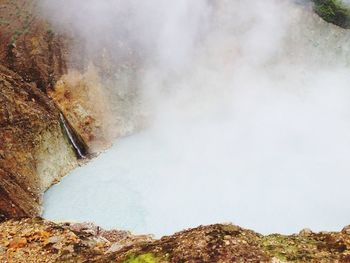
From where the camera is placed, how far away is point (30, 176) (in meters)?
23.2

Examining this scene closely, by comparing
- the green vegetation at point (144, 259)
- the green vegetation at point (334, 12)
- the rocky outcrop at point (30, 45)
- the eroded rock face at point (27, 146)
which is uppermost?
the green vegetation at point (334, 12)

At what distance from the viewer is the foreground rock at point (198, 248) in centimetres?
1208

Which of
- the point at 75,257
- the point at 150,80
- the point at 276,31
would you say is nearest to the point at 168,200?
the point at 75,257

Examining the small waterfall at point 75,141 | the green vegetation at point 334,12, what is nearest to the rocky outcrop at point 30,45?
the small waterfall at point 75,141

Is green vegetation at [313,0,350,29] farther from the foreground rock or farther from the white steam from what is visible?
the foreground rock

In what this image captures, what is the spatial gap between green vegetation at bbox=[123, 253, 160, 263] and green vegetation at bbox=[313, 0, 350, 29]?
96.9 ft

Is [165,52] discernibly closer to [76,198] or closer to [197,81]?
[197,81]

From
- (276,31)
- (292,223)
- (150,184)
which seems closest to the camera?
(292,223)

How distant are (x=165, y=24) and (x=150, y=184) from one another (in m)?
14.9

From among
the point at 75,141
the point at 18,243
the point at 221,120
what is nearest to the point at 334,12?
the point at 221,120

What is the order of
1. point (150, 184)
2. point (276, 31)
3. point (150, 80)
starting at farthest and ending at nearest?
point (276, 31) < point (150, 80) < point (150, 184)

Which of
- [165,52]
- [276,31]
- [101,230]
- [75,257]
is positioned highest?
[276,31]

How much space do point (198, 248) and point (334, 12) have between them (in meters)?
29.4

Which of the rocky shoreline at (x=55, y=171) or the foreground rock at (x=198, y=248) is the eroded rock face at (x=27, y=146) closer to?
the rocky shoreline at (x=55, y=171)
